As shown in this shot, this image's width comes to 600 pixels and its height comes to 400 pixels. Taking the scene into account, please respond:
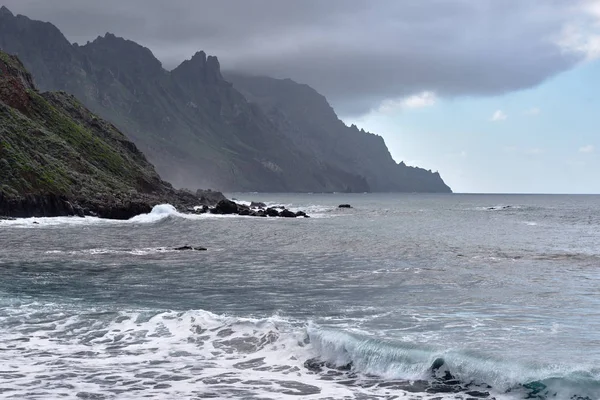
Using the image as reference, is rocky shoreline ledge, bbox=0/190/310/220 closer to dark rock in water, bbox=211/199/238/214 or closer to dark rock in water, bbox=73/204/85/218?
dark rock in water, bbox=73/204/85/218

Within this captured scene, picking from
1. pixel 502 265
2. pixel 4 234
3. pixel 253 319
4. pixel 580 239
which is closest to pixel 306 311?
pixel 253 319

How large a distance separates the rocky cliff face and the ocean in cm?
3546

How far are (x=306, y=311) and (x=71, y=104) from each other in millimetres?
126007

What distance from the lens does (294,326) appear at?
20.7 m

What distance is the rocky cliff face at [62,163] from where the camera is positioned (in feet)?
249

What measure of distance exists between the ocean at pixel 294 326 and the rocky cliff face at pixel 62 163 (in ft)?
116

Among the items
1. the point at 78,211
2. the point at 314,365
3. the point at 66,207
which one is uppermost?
the point at 66,207

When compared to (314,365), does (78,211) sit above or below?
above

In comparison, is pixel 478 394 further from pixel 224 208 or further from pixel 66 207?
pixel 224 208

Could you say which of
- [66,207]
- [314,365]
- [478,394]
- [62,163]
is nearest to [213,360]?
[314,365]

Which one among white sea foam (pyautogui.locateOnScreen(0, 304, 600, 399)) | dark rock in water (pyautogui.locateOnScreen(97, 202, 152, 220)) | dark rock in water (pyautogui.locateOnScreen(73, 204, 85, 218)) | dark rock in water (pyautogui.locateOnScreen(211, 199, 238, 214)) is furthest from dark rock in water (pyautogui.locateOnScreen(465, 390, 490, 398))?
dark rock in water (pyautogui.locateOnScreen(211, 199, 238, 214))

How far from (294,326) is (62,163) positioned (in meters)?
80.3

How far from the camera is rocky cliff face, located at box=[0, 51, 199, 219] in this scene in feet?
249

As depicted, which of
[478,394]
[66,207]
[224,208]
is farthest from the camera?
[224,208]
